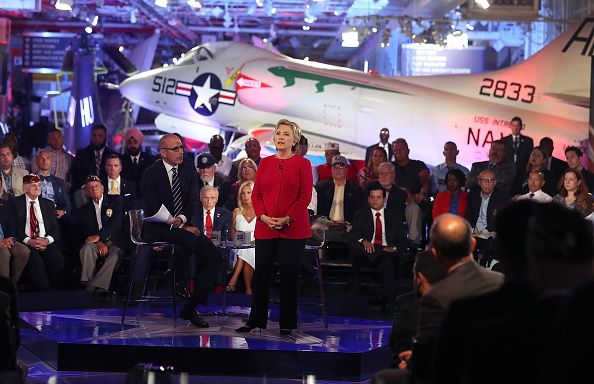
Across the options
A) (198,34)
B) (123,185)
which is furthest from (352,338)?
(198,34)

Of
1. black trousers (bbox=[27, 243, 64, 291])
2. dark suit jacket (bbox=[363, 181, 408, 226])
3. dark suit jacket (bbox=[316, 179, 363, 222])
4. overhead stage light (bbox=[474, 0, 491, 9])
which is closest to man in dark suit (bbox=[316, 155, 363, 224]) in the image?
dark suit jacket (bbox=[316, 179, 363, 222])

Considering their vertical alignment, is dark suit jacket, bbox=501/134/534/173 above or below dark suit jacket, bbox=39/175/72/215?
above

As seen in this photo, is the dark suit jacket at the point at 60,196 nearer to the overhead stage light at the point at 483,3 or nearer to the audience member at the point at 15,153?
the audience member at the point at 15,153

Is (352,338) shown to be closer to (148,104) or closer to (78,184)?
(78,184)

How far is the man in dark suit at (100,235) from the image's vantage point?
947cm

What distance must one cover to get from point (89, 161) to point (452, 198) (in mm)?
3735

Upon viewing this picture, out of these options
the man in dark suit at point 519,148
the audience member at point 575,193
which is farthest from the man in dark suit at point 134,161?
the audience member at point 575,193

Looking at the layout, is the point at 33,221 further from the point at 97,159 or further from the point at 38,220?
the point at 97,159

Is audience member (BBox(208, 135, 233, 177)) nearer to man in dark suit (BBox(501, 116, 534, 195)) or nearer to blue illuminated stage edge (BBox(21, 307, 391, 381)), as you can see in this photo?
man in dark suit (BBox(501, 116, 534, 195))

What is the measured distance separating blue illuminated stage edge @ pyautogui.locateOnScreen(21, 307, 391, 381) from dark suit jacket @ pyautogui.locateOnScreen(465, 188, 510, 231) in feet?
8.21

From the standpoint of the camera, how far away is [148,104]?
18.9 m

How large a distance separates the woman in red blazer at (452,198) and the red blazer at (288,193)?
320 centimetres

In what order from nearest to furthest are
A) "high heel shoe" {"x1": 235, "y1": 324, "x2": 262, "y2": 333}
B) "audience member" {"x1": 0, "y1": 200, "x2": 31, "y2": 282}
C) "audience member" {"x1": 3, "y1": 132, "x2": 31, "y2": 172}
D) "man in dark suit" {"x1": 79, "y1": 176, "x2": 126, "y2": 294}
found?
1. "high heel shoe" {"x1": 235, "y1": 324, "x2": 262, "y2": 333}
2. "audience member" {"x1": 0, "y1": 200, "x2": 31, "y2": 282}
3. "man in dark suit" {"x1": 79, "y1": 176, "x2": 126, "y2": 294}
4. "audience member" {"x1": 3, "y1": 132, "x2": 31, "y2": 172}

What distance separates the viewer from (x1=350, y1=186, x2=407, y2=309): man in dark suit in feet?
30.7
